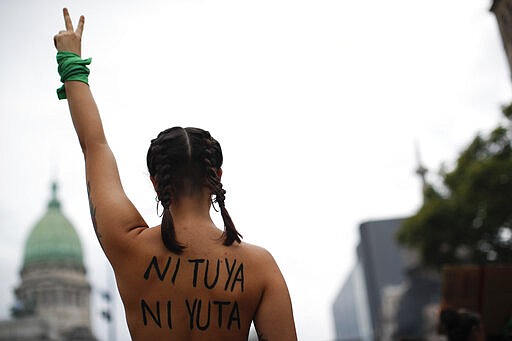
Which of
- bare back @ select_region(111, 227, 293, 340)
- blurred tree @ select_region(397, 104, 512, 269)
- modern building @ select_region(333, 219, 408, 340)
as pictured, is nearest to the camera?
bare back @ select_region(111, 227, 293, 340)

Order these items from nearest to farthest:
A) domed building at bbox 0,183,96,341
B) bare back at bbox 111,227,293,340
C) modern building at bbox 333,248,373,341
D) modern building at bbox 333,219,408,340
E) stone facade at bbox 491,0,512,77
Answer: bare back at bbox 111,227,293,340, stone facade at bbox 491,0,512,77, domed building at bbox 0,183,96,341, modern building at bbox 333,219,408,340, modern building at bbox 333,248,373,341

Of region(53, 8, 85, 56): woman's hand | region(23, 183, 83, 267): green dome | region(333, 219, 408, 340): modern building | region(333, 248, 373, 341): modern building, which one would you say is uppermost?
region(23, 183, 83, 267): green dome

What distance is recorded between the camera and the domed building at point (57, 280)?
77.1 meters

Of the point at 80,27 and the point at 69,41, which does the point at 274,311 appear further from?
the point at 80,27

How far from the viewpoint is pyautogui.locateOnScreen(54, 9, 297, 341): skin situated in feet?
7.04

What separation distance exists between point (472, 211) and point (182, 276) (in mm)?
29721

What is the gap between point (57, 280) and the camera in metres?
81.7

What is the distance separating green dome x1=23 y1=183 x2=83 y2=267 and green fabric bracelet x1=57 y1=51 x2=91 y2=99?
281 feet

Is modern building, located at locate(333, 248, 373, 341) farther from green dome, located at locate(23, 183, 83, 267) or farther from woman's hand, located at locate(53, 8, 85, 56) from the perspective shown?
woman's hand, located at locate(53, 8, 85, 56)

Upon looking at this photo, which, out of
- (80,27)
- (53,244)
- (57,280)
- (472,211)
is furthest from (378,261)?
(80,27)

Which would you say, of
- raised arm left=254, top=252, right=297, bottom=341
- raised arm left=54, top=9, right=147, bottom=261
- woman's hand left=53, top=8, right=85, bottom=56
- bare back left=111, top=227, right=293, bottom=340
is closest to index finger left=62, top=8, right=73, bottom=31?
woman's hand left=53, top=8, right=85, bottom=56

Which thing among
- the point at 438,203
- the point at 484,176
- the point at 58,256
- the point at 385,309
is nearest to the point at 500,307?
the point at 484,176

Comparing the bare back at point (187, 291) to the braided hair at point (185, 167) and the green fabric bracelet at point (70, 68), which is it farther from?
the green fabric bracelet at point (70, 68)

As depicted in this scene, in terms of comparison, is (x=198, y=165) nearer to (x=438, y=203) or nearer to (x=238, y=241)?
(x=238, y=241)
